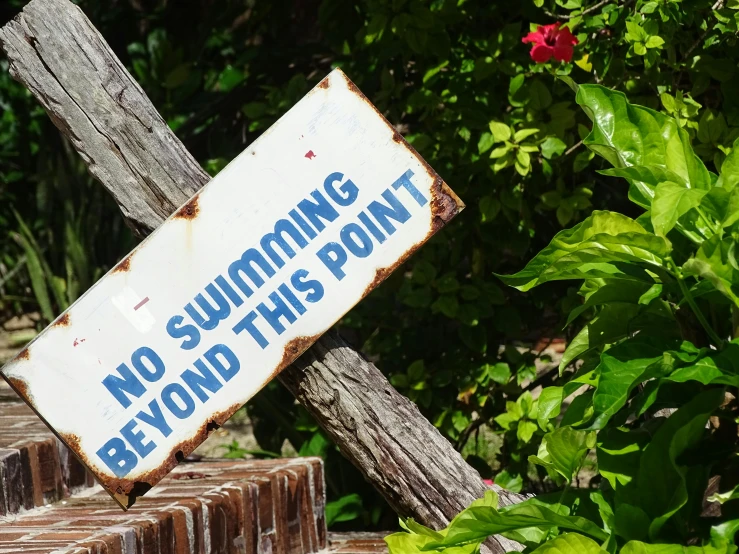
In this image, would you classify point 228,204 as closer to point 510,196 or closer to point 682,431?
point 682,431

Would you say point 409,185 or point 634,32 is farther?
point 634,32

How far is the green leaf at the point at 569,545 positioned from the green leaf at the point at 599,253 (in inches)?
13.0

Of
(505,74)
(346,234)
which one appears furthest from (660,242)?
(505,74)

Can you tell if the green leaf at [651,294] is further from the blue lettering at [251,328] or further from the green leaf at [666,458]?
the blue lettering at [251,328]

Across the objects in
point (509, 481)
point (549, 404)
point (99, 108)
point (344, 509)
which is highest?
point (99, 108)

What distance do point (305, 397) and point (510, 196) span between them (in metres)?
Answer: 1.13

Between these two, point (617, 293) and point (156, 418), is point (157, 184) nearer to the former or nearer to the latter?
point (156, 418)

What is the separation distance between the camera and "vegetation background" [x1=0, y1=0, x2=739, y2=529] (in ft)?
7.48

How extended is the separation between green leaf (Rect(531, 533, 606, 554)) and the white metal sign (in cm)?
57

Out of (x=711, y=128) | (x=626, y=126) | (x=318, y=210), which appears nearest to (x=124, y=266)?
(x=318, y=210)

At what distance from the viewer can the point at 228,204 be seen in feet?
5.24

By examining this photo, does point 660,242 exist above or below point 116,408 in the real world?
below

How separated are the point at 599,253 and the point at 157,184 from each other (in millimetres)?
789

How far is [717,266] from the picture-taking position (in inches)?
44.5
